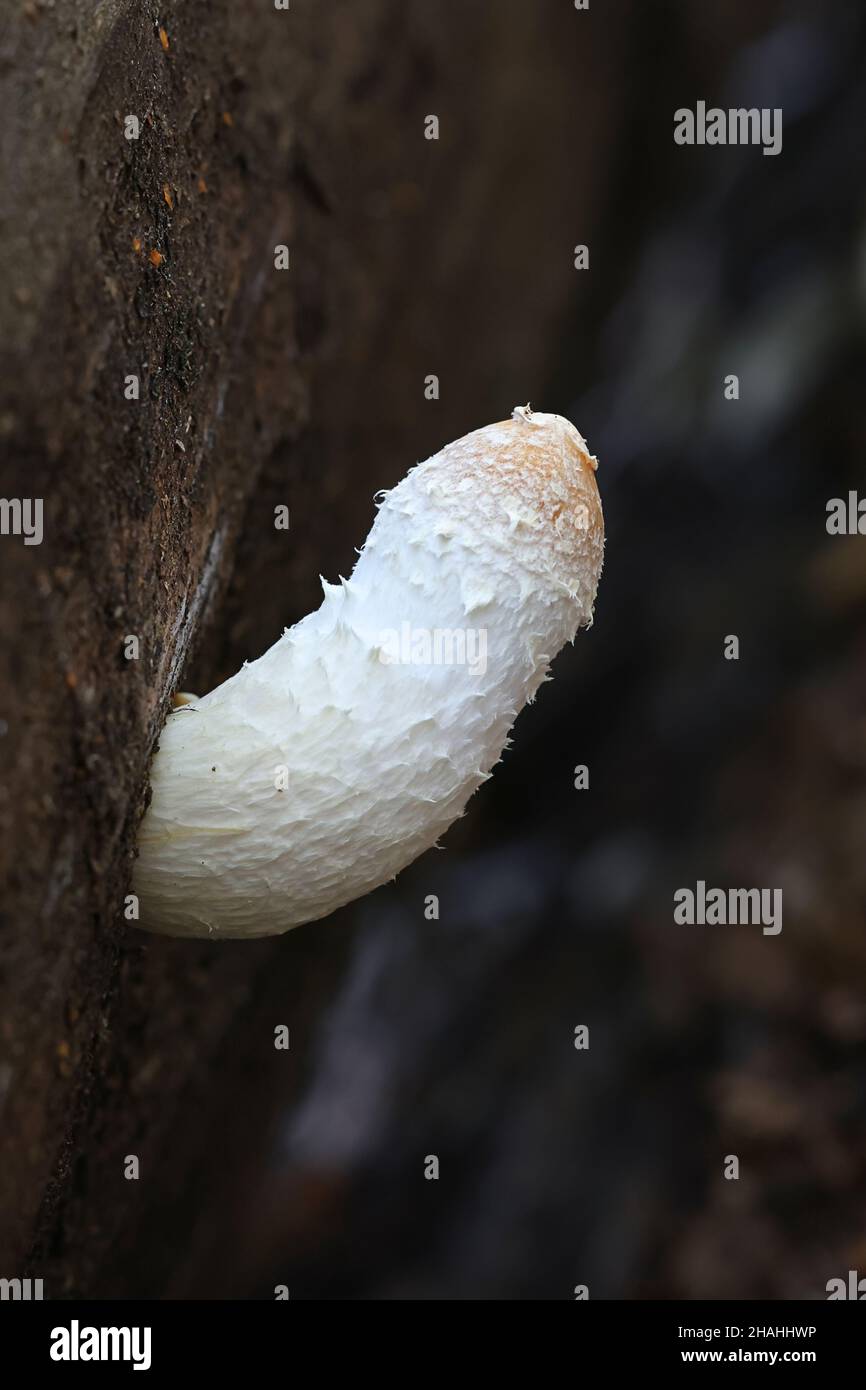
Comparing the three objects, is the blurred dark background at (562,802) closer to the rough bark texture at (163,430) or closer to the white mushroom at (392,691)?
the rough bark texture at (163,430)

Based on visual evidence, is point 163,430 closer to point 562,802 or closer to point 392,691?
point 392,691

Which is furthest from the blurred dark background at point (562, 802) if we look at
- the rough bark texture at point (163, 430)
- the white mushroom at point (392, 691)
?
the white mushroom at point (392, 691)

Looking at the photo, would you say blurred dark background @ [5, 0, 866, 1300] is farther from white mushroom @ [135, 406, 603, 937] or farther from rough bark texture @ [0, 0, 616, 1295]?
white mushroom @ [135, 406, 603, 937]

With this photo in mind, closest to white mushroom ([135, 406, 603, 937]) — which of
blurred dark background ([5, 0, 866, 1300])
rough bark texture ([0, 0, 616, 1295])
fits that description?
rough bark texture ([0, 0, 616, 1295])

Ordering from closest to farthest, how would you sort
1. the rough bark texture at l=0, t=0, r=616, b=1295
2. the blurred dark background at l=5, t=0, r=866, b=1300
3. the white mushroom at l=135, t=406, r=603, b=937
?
the rough bark texture at l=0, t=0, r=616, b=1295
the white mushroom at l=135, t=406, r=603, b=937
the blurred dark background at l=5, t=0, r=866, b=1300

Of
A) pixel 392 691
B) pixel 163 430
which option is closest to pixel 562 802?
pixel 392 691
